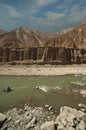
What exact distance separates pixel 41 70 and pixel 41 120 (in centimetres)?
3837

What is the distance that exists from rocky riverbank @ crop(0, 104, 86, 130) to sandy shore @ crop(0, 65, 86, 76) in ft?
109

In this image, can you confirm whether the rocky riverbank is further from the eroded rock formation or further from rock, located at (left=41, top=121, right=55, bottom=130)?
the eroded rock formation

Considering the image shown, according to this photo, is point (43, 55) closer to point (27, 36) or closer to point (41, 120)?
point (41, 120)

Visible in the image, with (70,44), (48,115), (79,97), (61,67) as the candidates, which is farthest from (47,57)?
(48,115)

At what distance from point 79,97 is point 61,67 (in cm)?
3421

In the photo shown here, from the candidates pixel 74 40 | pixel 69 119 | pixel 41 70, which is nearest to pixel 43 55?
pixel 41 70

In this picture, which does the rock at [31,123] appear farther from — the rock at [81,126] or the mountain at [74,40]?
the mountain at [74,40]

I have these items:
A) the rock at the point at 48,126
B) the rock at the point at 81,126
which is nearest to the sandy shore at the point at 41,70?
the rock at the point at 81,126

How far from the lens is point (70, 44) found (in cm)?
7788

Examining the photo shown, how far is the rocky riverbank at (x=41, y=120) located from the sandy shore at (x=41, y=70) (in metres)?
33.2

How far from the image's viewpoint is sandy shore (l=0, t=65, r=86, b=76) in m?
50.1

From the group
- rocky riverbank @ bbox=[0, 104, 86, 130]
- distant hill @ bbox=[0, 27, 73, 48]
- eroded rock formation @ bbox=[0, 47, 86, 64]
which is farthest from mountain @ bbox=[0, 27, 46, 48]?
rocky riverbank @ bbox=[0, 104, 86, 130]

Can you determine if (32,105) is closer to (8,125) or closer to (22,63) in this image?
(8,125)

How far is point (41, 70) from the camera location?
52.8 meters
